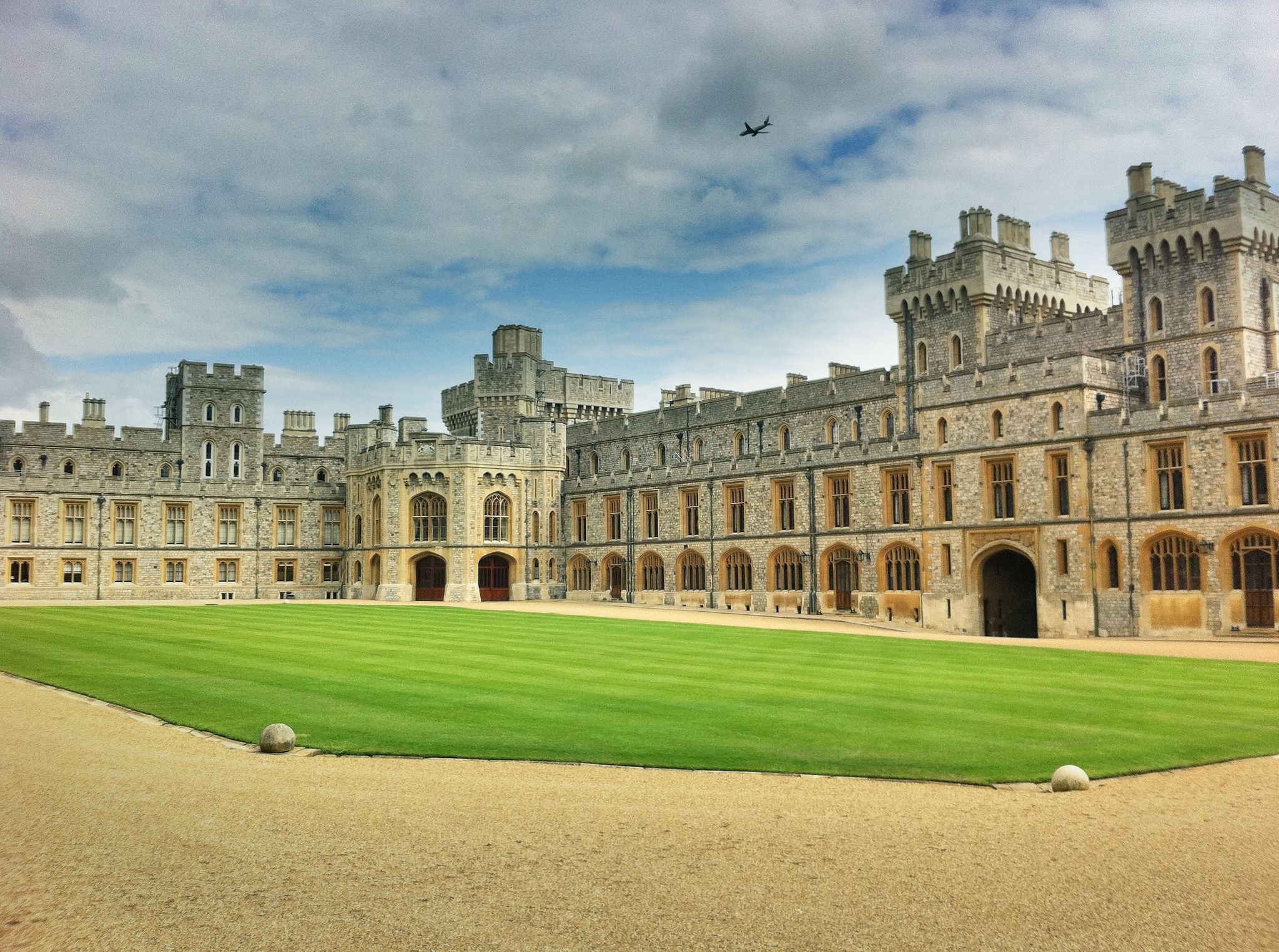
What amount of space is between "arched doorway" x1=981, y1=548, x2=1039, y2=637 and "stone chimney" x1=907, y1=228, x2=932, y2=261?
13.1m

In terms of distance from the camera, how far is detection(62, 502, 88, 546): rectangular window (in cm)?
5072

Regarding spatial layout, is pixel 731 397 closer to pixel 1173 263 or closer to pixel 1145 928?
pixel 1173 263

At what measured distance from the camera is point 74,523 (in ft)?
167

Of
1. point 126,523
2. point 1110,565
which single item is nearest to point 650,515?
point 1110,565

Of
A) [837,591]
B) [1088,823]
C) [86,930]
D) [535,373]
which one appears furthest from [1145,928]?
[535,373]

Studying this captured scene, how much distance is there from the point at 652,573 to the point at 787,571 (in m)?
8.60

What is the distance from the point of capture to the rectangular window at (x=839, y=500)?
4022 cm

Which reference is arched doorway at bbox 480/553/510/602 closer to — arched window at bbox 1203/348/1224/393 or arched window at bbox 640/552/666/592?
arched window at bbox 640/552/666/592

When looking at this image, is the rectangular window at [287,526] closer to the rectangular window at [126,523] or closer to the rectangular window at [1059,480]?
the rectangular window at [126,523]

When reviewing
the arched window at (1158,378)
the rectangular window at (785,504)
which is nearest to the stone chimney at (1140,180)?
the arched window at (1158,378)

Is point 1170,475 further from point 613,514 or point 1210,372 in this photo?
point 613,514

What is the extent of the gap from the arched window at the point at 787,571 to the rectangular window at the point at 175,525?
3047cm

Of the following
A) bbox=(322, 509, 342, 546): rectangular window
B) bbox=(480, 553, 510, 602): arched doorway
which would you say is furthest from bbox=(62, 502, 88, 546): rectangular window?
bbox=(480, 553, 510, 602): arched doorway

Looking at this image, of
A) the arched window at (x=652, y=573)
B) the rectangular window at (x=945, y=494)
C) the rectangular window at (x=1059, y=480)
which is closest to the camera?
the rectangular window at (x=1059, y=480)
